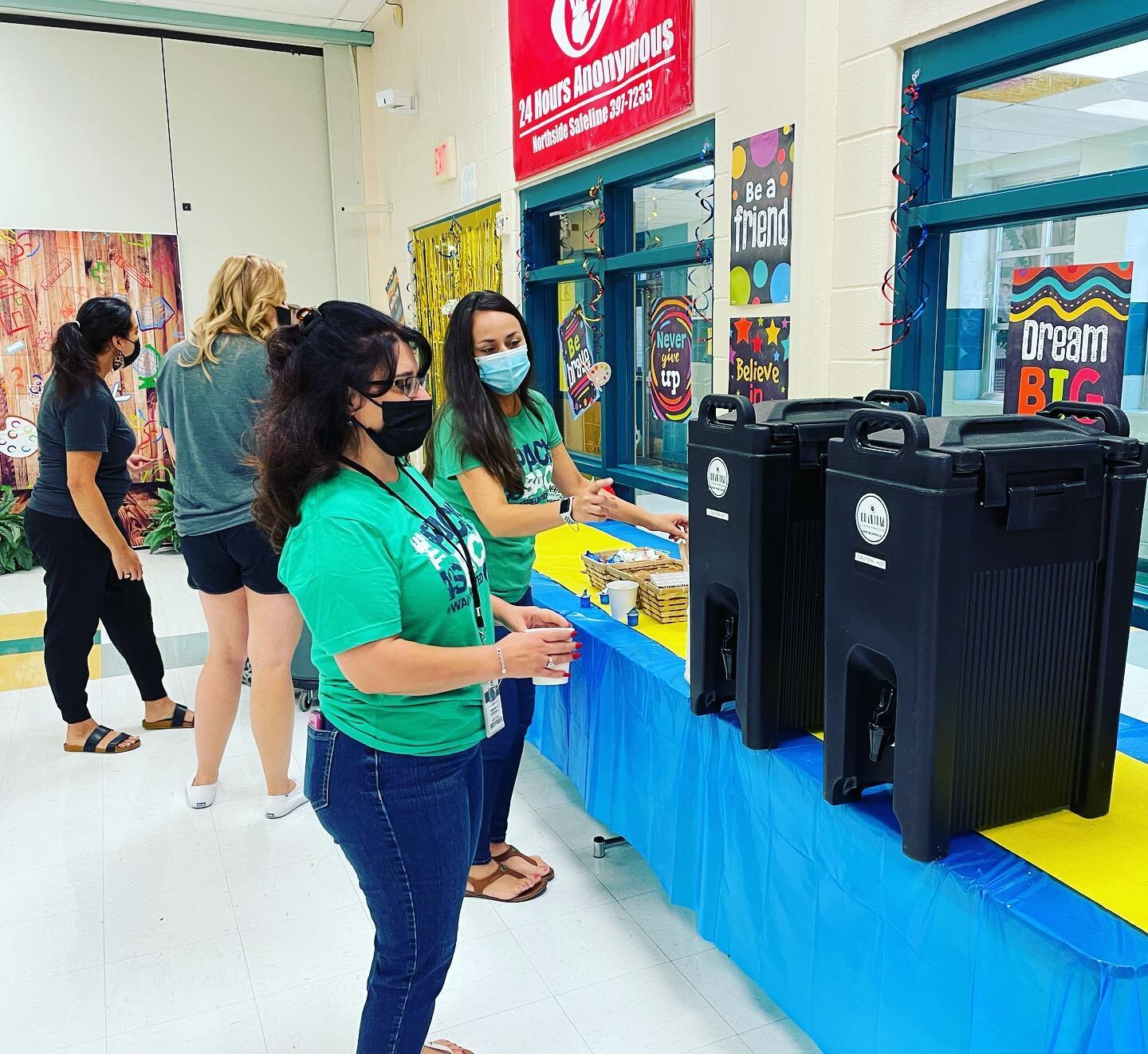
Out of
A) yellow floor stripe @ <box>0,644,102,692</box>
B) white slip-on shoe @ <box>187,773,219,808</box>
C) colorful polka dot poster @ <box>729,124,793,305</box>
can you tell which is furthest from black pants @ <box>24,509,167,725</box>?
colorful polka dot poster @ <box>729,124,793,305</box>

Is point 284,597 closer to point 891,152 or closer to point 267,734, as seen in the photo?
point 267,734

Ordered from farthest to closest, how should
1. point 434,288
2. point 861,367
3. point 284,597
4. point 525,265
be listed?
point 434,288 < point 525,265 < point 284,597 < point 861,367

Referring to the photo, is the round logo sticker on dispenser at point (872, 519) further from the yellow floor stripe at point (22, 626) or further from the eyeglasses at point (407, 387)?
the yellow floor stripe at point (22, 626)

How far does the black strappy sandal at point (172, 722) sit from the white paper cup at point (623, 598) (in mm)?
1917

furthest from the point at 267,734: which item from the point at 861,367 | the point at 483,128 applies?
the point at 483,128

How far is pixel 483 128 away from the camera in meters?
4.57

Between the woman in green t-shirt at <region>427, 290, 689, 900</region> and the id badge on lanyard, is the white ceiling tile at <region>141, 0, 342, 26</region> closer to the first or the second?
the woman in green t-shirt at <region>427, 290, 689, 900</region>

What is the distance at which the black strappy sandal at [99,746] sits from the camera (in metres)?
3.27

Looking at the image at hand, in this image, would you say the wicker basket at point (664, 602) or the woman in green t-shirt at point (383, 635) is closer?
the woman in green t-shirt at point (383, 635)

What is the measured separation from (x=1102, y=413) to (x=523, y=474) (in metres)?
1.27

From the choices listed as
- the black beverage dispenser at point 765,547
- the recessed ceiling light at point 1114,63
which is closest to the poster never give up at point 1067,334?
the recessed ceiling light at point 1114,63

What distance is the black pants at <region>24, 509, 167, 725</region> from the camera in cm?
310

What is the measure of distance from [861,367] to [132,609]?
268cm

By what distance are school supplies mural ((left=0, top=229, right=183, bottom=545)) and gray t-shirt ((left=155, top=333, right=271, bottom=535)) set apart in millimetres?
4138
